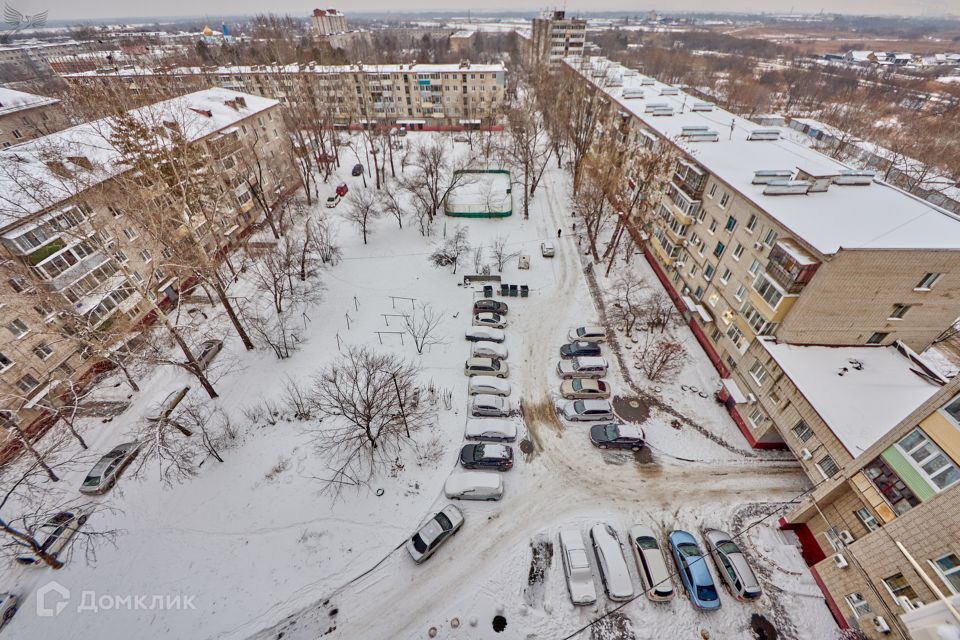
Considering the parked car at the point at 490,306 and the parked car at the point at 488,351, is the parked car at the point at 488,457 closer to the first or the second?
the parked car at the point at 488,351

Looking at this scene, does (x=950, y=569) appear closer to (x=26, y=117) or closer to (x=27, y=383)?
(x=27, y=383)

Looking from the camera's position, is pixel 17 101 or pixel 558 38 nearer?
pixel 17 101

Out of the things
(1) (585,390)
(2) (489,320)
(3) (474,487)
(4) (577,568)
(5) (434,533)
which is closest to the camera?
(4) (577,568)

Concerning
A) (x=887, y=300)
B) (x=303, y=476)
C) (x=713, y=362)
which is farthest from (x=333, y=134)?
(x=887, y=300)

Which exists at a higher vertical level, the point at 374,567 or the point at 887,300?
the point at 887,300

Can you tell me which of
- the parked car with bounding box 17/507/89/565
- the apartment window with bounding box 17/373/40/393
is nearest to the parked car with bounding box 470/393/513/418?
the parked car with bounding box 17/507/89/565

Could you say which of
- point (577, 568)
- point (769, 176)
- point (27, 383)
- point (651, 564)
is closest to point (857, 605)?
point (651, 564)

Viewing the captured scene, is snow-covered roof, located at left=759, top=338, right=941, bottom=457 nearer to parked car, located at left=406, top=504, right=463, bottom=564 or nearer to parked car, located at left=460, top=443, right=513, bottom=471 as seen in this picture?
parked car, located at left=460, top=443, right=513, bottom=471

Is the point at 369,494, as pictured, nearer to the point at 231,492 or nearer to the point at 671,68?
the point at 231,492
